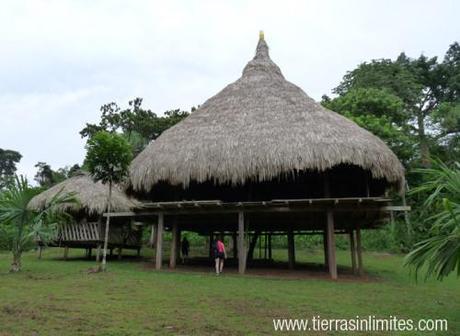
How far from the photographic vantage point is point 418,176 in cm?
2397

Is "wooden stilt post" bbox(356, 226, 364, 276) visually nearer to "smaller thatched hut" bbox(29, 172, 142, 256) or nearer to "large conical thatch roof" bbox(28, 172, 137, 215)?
"smaller thatched hut" bbox(29, 172, 142, 256)

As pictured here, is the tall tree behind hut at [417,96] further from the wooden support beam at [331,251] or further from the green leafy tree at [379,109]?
the wooden support beam at [331,251]

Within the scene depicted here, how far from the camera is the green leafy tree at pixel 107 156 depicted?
1162 cm

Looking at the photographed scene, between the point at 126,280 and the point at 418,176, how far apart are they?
18312 millimetres

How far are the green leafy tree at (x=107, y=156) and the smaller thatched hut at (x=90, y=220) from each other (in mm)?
3526

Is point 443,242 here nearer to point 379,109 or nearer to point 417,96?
point 379,109

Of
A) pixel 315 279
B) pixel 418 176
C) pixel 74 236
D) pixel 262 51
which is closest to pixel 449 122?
pixel 418 176

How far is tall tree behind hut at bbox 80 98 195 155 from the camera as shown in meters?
24.7

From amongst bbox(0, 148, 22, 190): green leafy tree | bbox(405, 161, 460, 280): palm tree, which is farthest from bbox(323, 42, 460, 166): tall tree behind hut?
bbox(0, 148, 22, 190): green leafy tree

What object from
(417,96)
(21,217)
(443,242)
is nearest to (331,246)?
(443,242)

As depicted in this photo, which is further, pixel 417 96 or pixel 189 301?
pixel 417 96

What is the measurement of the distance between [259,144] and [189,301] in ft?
18.9

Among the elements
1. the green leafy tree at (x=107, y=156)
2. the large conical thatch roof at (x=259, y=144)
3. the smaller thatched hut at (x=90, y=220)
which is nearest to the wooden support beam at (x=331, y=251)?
the large conical thatch roof at (x=259, y=144)

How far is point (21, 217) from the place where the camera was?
11.1m
